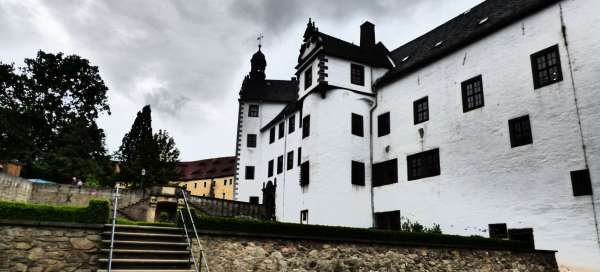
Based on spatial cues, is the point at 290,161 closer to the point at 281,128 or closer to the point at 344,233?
the point at 281,128

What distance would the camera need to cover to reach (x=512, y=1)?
22172 millimetres

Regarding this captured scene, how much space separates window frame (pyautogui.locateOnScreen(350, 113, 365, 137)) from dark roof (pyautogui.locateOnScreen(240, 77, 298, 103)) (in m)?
16.0

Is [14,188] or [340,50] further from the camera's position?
[340,50]

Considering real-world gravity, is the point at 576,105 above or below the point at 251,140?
Result: below

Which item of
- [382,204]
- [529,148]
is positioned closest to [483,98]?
[529,148]

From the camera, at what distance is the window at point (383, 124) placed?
25703 mm

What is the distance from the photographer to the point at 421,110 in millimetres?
23734

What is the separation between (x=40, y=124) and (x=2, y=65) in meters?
6.16

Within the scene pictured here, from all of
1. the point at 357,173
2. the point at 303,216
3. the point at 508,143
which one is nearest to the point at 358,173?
the point at 357,173

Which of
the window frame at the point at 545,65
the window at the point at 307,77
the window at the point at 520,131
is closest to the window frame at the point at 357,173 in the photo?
the window at the point at 307,77

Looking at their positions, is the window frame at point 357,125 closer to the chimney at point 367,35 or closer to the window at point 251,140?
the chimney at point 367,35

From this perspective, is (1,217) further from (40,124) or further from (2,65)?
(2,65)

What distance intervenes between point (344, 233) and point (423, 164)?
1062 centimetres

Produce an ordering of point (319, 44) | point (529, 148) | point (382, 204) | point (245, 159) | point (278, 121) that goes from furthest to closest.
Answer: point (245, 159) → point (278, 121) → point (319, 44) → point (382, 204) → point (529, 148)
